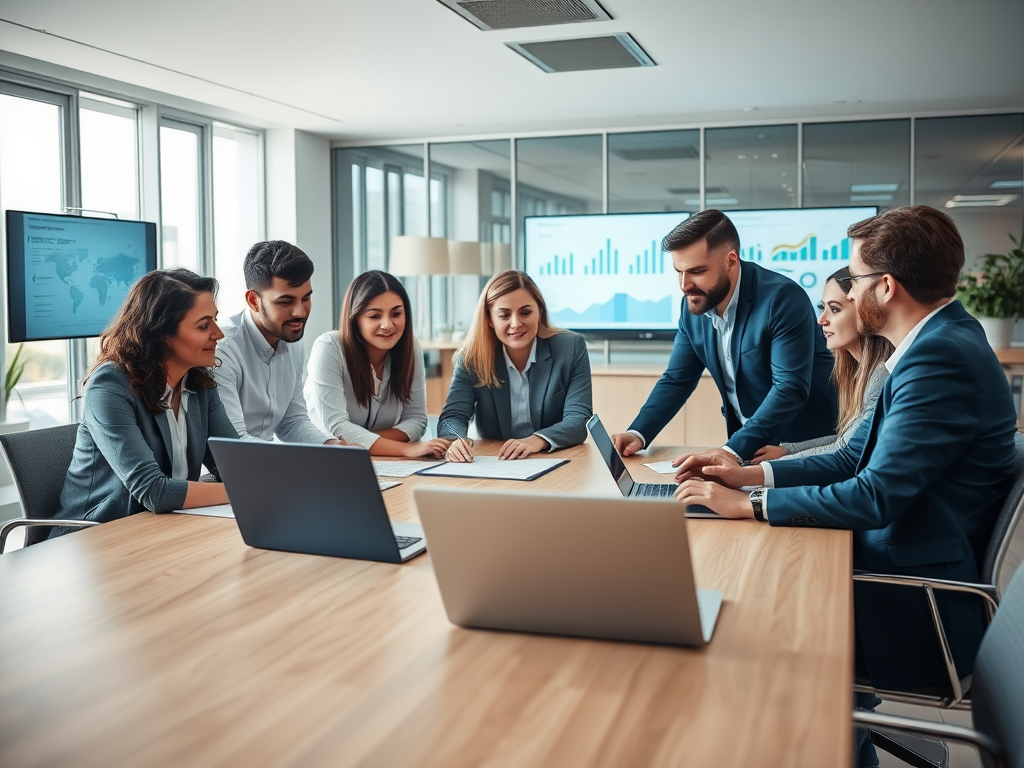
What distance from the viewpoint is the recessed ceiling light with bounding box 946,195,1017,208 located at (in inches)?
247

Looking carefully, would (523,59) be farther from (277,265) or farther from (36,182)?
(36,182)

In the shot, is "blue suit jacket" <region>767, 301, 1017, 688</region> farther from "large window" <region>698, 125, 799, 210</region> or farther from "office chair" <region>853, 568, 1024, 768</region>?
"large window" <region>698, 125, 799, 210</region>

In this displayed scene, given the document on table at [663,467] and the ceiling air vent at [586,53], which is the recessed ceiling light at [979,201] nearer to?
the ceiling air vent at [586,53]

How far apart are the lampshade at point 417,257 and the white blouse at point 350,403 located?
354 centimetres

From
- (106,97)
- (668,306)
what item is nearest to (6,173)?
(106,97)

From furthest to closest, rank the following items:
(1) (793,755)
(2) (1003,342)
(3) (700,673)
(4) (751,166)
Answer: (4) (751,166), (2) (1003,342), (3) (700,673), (1) (793,755)

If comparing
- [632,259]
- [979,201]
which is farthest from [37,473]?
[979,201]

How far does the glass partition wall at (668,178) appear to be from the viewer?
6.30 m

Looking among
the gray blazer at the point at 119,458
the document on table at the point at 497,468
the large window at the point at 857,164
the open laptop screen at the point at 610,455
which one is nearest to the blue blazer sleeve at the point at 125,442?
the gray blazer at the point at 119,458

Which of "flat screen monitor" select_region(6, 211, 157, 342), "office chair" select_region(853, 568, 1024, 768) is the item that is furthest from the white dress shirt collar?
"flat screen monitor" select_region(6, 211, 157, 342)

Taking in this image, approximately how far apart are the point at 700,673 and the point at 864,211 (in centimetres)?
590

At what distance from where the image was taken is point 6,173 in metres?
5.02

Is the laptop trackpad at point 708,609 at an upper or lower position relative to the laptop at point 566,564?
lower

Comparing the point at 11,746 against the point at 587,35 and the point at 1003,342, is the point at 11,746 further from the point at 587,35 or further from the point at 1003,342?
the point at 1003,342
